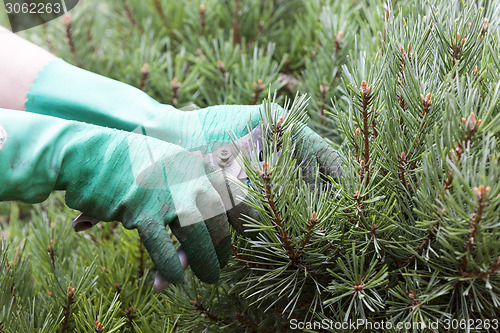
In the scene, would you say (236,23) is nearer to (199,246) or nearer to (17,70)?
(17,70)

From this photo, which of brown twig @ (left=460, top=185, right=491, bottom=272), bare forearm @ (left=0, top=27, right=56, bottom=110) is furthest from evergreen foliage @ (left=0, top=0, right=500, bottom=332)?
bare forearm @ (left=0, top=27, right=56, bottom=110)

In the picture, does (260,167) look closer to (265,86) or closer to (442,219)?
(442,219)

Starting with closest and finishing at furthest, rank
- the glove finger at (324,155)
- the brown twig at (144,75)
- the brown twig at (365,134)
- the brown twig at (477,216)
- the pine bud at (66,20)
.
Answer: the brown twig at (477,216), the brown twig at (365,134), the glove finger at (324,155), the brown twig at (144,75), the pine bud at (66,20)

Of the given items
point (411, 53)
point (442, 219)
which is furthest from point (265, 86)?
point (442, 219)

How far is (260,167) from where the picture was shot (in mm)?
459

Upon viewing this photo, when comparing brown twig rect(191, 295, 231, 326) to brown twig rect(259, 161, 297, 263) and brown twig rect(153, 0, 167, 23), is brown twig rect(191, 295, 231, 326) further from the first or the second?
brown twig rect(153, 0, 167, 23)

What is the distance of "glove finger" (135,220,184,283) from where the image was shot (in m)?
0.52

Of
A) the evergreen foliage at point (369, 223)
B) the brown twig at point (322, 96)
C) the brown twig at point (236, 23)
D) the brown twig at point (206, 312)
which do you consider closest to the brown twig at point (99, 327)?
the evergreen foliage at point (369, 223)

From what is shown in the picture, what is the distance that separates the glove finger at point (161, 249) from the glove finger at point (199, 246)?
2 centimetres

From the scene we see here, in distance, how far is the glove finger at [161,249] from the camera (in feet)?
1.69

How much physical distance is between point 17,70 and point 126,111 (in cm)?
17

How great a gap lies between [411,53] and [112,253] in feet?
1.64

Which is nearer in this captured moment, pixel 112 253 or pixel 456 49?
pixel 456 49

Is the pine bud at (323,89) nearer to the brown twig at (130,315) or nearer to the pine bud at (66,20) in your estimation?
the brown twig at (130,315)
